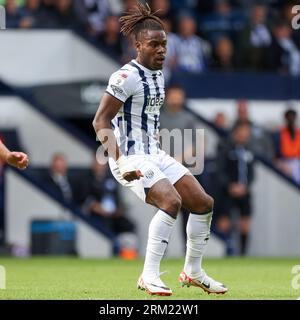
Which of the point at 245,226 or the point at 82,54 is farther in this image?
the point at 82,54

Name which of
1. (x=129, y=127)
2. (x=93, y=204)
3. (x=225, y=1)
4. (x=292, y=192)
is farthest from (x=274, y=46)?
(x=129, y=127)

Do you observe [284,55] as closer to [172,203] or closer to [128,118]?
[128,118]

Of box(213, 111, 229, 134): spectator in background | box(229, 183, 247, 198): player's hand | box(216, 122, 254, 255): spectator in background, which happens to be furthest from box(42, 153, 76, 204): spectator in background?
box(213, 111, 229, 134): spectator in background

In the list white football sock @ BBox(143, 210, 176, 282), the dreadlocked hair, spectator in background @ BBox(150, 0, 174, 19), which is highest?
spectator in background @ BBox(150, 0, 174, 19)

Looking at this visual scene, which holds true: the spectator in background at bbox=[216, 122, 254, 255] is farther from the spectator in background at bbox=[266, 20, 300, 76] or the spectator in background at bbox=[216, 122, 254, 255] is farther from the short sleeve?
the short sleeve

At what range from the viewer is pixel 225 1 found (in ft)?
81.8

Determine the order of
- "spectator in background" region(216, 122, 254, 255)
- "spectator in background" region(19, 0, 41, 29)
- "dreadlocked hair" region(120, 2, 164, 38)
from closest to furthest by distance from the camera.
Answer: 1. "dreadlocked hair" region(120, 2, 164, 38)
2. "spectator in background" region(216, 122, 254, 255)
3. "spectator in background" region(19, 0, 41, 29)

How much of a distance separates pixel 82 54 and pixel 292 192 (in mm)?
4648

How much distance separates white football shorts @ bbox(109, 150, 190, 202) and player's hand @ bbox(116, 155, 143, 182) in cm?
16

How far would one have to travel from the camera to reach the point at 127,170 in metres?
10.6

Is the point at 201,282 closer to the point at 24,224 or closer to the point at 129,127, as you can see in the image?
the point at 129,127

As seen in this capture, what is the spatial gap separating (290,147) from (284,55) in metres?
2.99

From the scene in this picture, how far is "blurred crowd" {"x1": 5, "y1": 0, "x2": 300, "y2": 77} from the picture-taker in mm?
22250
